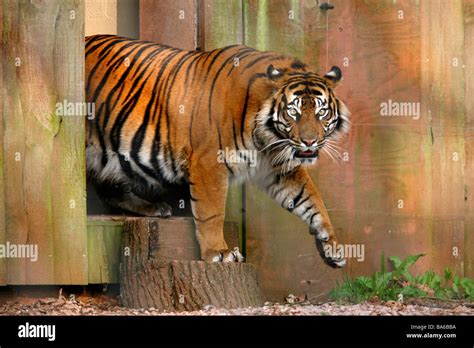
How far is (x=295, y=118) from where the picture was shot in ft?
20.6

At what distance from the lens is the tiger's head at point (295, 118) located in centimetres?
621

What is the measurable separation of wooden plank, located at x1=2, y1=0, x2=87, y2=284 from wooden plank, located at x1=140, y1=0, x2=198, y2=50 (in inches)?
40.5

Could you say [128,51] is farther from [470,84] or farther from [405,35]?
[470,84]

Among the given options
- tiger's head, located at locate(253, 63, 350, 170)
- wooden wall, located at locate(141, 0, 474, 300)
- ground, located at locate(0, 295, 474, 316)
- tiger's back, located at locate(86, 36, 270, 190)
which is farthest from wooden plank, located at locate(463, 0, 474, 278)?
tiger's back, located at locate(86, 36, 270, 190)

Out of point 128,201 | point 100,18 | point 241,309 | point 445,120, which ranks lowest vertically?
point 241,309

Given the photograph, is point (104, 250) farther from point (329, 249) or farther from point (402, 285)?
point (402, 285)

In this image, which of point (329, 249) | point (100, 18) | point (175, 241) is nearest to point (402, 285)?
point (329, 249)

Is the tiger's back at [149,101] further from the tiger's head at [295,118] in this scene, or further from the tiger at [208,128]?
the tiger's head at [295,118]

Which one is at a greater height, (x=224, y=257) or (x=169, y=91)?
(x=169, y=91)

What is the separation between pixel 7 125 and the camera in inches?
230

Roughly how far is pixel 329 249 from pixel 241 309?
82 centimetres

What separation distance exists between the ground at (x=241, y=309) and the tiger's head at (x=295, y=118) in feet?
2.89

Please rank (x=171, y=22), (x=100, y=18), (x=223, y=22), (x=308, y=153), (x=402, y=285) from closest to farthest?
(x=308, y=153)
(x=402, y=285)
(x=223, y=22)
(x=171, y=22)
(x=100, y=18)
